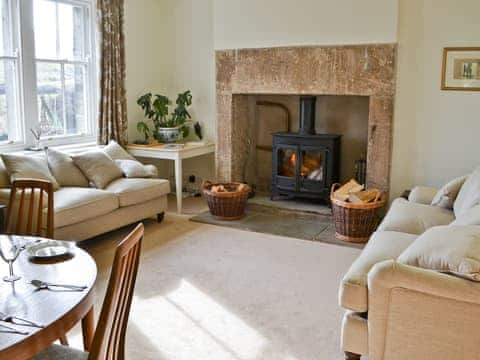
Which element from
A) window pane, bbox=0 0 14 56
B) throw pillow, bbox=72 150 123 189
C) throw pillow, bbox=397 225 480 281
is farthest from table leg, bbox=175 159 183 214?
throw pillow, bbox=397 225 480 281

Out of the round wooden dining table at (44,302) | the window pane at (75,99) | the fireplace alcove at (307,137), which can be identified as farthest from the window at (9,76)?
the round wooden dining table at (44,302)

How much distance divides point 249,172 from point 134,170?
165 centimetres

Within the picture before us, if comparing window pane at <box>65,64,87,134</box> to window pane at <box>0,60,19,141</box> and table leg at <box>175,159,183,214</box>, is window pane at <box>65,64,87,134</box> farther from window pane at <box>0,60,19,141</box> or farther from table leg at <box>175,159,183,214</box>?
table leg at <box>175,159,183,214</box>

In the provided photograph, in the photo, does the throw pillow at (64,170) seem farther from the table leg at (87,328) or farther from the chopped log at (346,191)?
the table leg at (87,328)

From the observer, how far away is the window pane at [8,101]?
469 cm

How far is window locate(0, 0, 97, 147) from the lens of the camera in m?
4.70

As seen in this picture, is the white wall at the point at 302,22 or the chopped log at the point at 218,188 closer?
the white wall at the point at 302,22

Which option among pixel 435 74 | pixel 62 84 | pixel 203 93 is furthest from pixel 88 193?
pixel 435 74

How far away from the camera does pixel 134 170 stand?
16.2 feet

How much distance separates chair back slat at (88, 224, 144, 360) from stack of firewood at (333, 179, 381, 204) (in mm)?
3104

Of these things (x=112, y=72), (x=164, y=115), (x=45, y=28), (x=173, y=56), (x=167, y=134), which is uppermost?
(x=45, y=28)

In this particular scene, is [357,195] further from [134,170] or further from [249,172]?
[134,170]

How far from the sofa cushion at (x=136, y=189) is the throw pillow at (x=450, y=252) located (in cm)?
275

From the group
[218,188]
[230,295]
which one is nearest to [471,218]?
[230,295]
